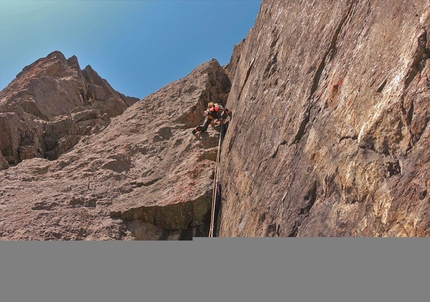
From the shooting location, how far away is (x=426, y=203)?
3.65 m

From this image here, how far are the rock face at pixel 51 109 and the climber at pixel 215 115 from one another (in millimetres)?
6823

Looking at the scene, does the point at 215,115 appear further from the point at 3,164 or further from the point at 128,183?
the point at 3,164

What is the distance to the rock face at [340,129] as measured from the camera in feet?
13.5

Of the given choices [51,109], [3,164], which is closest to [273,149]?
[3,164]

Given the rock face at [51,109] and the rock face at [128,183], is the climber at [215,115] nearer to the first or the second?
the rock face at [128,183]

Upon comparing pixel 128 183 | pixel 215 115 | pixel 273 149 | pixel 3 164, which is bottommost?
pixel 128 183

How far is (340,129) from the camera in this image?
529cm

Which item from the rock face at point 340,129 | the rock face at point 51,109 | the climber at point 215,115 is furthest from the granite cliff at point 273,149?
the climber at point 215,115

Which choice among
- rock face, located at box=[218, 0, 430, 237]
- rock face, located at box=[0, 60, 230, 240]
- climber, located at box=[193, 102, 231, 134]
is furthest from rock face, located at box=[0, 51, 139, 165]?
rock face, located at box=[218, 0, 430, 237]

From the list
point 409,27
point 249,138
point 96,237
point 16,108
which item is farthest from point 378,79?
point 16,108

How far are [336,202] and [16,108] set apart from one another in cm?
1888

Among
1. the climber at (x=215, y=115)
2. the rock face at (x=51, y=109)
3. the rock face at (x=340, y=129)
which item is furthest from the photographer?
the rock face at (x=51, y=109)

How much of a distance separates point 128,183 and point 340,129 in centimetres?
778

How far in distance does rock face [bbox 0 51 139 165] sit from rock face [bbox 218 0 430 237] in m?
10.3
